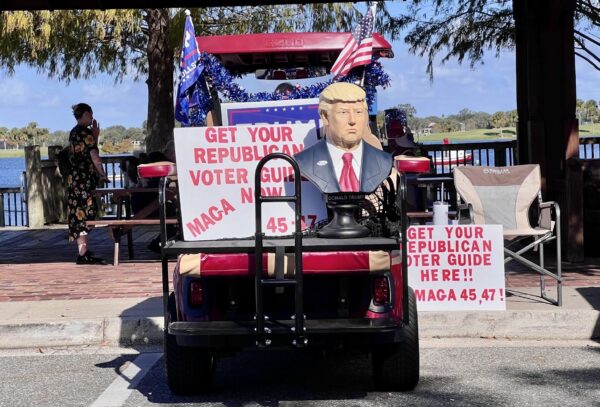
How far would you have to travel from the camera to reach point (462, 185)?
9.08 m

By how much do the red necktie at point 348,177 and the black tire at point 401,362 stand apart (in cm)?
80

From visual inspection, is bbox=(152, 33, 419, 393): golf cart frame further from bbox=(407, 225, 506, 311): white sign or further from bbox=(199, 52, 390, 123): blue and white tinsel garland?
bbox=(199, 52, 390, 123): blue and white tinsel garland

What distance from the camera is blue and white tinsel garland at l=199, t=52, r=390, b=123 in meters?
8.27

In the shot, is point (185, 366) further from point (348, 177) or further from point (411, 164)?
point (411, 164)

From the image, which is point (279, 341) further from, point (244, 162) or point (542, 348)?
point (542, 348)

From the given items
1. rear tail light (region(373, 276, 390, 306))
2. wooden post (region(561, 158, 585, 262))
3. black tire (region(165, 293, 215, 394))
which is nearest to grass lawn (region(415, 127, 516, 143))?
wooden post (region(561, 158, 585, 262))

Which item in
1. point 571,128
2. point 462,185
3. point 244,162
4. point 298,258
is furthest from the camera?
point 571,128

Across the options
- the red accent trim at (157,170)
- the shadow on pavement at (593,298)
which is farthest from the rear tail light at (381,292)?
the shadow on pavement at (593,298)

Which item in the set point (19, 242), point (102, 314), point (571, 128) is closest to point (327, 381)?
point (102, 314)

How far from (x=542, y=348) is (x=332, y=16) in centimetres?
1173

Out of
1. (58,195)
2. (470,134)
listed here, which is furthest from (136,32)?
(470,134)

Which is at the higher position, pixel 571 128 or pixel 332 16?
pixel 332 16

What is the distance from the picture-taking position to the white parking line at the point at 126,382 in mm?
5912

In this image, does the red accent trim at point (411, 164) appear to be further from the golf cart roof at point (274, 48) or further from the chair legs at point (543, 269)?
the golf cart roof at point (274, 48)
